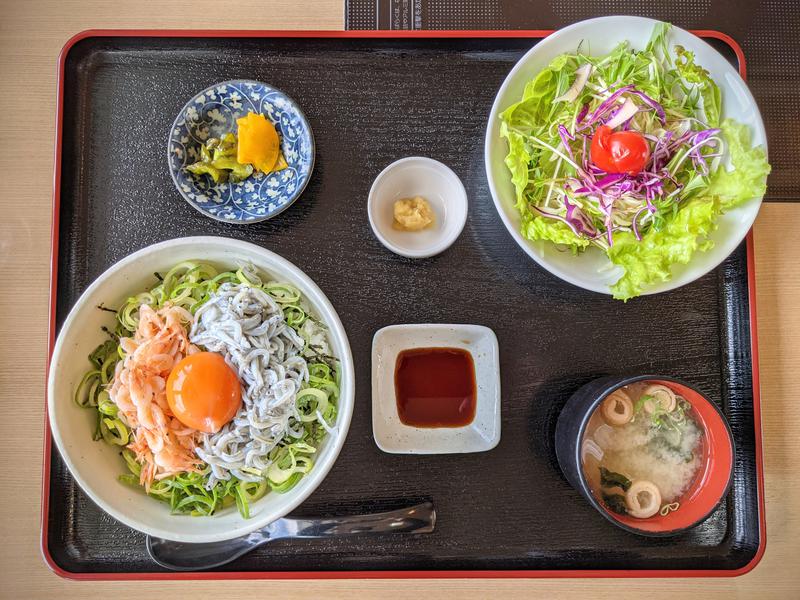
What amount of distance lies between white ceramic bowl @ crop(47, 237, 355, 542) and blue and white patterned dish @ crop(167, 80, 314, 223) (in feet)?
0.84

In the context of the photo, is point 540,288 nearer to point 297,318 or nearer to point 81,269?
point 297,318

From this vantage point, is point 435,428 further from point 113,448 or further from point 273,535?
point 113,448

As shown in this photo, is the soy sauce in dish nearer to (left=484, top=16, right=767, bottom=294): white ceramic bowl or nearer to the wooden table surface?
(left=484, top=16, right=767, bottom=294): white ceramic bowl

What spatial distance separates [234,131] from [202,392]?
3.06 feet

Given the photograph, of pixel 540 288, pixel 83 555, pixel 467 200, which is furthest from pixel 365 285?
pixel 83 555

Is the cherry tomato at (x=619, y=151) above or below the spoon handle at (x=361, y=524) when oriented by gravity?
above

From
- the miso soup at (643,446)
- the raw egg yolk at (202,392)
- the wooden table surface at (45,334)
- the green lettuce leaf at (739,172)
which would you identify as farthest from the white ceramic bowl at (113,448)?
the green lettuce leaf at (739,172)

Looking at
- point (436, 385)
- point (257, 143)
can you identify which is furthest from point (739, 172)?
point (257, 143)

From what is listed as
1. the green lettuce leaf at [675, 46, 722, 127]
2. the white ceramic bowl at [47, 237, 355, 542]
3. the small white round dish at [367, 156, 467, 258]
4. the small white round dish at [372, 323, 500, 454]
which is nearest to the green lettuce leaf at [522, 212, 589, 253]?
the small white round dish at [367, 156, 467, 258]

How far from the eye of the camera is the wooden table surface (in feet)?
7.03

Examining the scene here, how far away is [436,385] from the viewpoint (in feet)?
6.80

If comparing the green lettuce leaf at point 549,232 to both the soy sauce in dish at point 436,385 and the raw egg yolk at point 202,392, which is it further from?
the raw egg yolk at point 202,392

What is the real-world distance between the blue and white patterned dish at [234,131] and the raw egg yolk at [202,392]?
1.72ft

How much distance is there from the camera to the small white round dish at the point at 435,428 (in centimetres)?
194
